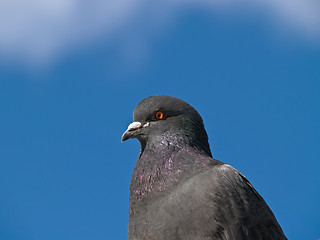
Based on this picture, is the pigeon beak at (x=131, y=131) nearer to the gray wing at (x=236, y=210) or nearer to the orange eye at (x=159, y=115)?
the orange eye at (x=159, y=115)

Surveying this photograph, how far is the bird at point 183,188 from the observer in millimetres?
5051

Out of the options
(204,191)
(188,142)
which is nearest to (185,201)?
→ (204,191)

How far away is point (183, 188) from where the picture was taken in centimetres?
523

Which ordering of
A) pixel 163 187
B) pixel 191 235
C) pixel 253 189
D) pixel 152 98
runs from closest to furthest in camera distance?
1. pixel 191 235
2. pixel 163 187
3. pixel 253 189
4. pixel 152 98

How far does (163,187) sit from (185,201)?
1.33ft

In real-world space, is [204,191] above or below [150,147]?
below

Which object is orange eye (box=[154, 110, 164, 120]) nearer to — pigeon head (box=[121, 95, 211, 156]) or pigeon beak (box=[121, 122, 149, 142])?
pigeon head (box=[121, 95, 211, 156])

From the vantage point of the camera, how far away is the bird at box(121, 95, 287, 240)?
16.6 ft

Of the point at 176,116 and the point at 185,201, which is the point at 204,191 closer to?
the point at 185,201

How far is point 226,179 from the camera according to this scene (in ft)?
17.6

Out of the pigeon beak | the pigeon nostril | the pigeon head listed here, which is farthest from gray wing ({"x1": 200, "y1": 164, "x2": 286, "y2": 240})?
the pigeon beak

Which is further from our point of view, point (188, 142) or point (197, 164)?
point (188, 142)

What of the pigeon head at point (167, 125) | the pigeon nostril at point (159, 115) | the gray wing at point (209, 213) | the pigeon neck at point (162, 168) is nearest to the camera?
the gray wing at point (209, 213)

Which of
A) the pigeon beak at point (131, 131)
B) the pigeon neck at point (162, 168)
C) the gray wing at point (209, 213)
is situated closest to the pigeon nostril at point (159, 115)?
the pigeon beak at point (131, 131)
